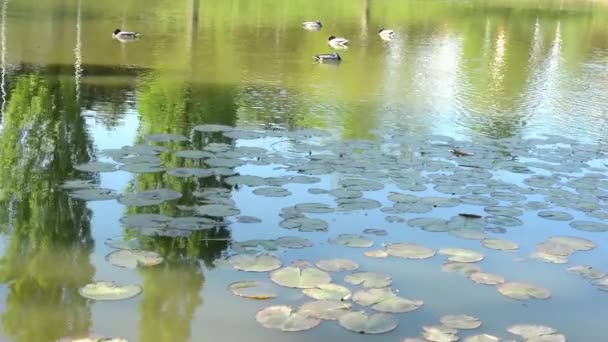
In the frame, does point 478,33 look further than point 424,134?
Yes

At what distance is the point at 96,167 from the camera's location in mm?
8445

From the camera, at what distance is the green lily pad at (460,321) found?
5.41 metres

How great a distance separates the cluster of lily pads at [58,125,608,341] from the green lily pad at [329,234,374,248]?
0.4 inches

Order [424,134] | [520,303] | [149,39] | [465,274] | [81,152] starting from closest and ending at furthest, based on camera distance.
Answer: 1. [520,303]
2. [465,274]
3. [81,152]
4. [424,134]
5. [149,39]

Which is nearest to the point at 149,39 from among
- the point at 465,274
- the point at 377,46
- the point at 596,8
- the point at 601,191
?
the point at 377,46

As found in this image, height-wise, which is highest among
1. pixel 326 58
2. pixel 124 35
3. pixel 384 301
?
pixel 124 35

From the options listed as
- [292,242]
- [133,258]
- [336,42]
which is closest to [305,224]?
[292,242]

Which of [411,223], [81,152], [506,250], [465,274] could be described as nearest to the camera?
[465,274]

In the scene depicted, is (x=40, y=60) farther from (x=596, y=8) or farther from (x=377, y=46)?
(x=596, y=8)

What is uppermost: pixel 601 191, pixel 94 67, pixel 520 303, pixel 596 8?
pixel 596 8

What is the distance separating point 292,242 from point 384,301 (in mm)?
1306

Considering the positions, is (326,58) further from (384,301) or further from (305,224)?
(384,301)

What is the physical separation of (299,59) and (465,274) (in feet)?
45.0

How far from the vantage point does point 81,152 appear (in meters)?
9.32
